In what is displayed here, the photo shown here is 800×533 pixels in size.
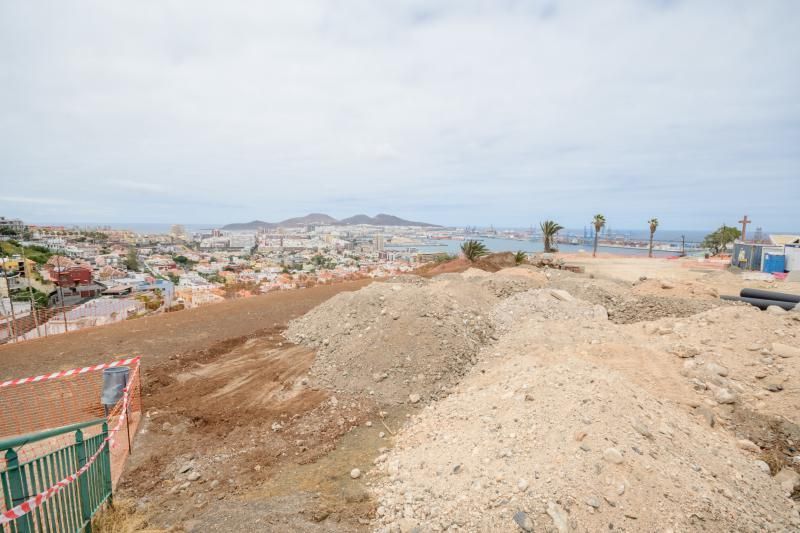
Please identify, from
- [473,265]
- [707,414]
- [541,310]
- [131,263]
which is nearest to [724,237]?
[473,265]

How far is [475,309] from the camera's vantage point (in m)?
10.4

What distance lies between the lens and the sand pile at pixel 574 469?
3.63 m

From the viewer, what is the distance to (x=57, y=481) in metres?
3.24

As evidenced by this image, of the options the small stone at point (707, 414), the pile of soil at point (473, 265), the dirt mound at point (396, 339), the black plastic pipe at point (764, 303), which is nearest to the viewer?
the small stone at point (707, 414)

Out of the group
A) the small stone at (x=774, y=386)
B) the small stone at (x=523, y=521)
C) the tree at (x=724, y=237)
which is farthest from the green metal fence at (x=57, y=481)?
the tree at (x=724, y=237)

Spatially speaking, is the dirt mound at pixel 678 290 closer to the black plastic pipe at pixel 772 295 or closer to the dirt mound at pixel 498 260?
the black plastic pipe at pixel 772 295

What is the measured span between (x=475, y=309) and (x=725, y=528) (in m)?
7.00

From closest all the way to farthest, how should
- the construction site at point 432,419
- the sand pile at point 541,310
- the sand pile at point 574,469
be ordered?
the sand pile at point 574,469
the construction site at point 432,419
the sand pile at point 541,310

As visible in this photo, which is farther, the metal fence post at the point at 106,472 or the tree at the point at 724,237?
the tree at the point at 724,237

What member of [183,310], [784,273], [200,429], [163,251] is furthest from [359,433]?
[163,251]

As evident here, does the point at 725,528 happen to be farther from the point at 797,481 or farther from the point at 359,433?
the point at 359,433

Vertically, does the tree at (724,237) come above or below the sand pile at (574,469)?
above

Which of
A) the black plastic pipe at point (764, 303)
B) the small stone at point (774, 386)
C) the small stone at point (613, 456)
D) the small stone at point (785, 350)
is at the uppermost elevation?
the black plastic pipe at point (764, 303)

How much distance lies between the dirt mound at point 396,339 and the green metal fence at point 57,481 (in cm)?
417
